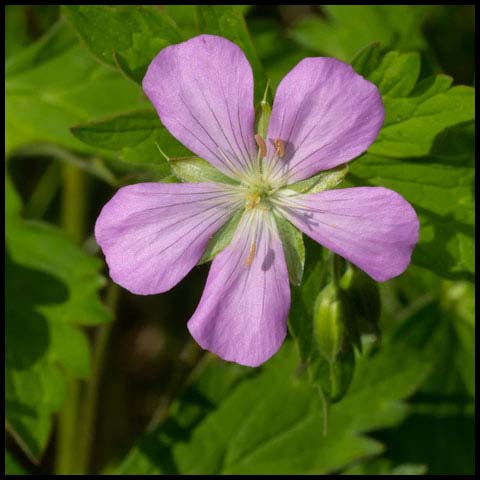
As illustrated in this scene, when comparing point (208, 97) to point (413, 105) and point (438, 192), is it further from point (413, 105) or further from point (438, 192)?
point (438, 192)

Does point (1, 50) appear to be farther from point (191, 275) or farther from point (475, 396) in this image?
point (475, 396)

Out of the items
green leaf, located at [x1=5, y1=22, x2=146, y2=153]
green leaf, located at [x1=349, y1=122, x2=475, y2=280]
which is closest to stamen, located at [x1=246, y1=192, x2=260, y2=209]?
green leaf, located at [x1=349, y1=122, x2=475, y2=280]

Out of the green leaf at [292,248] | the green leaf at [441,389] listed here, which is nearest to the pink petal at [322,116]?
the green leaf at [292,248]

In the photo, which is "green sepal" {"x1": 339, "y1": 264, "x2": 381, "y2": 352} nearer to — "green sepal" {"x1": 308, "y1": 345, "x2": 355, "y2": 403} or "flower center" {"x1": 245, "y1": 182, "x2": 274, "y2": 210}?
"green sepal" {"x1": 308, "y1": 345, "x2": 355, "y2": 403}

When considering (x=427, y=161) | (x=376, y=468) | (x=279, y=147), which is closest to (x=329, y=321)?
(x=279, y=147)

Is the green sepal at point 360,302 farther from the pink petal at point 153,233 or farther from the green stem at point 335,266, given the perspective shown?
the pink petal at point 153,233

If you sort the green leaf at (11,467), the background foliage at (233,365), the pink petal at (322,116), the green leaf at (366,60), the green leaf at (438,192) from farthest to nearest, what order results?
1. the green leaf at (11,467)
2. the background foliage at (233,365)
3. the green leaf at (438,192)
4. the green leaf at (366,60)
5. the pink petal at (322,116)
